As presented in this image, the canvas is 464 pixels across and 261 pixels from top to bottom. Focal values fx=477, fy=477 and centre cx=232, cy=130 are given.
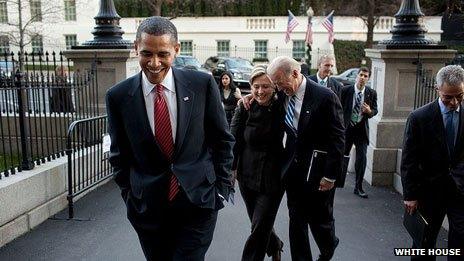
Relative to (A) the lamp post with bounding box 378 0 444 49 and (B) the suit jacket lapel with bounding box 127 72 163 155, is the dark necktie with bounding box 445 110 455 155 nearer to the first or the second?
(B) the suit jacket lapel with bounding box 127 72 163 155

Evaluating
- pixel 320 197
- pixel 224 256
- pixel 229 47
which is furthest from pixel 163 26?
pixel 229 47

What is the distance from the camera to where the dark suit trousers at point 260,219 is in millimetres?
4324

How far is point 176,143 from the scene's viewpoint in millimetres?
2912

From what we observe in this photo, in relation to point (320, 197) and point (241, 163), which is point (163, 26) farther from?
point (320, 197)

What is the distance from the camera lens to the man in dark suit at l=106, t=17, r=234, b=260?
2887 millimetres

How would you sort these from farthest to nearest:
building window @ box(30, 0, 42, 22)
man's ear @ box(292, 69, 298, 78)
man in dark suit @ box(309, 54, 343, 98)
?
building window @ box(30, 0, 42, 22) < man in dark suit @ box(309, 54, 343, 98) < man's ear @ box(292, 69, 298, 78)

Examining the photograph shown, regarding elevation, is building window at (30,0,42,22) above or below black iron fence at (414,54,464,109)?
above

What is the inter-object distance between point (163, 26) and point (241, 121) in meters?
1.86

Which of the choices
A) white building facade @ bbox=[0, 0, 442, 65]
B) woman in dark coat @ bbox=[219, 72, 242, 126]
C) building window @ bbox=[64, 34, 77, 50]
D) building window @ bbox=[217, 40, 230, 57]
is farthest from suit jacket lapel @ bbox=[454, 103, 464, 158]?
building window @ bbox=[64, 34, 77, 50]

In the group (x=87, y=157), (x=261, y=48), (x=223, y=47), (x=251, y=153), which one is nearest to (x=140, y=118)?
(x=251, y=153)

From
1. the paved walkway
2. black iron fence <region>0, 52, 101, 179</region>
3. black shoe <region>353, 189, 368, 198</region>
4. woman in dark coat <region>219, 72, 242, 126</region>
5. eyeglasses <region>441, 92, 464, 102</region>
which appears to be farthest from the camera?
woman in dark coat <region>219, 72, 242, 126</region>

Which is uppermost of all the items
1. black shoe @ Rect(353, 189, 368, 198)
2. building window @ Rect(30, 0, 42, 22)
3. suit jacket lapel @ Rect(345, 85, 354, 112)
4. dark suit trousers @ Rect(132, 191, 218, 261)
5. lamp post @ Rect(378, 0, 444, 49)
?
building window @ Rect(30, 0, 42, 22)

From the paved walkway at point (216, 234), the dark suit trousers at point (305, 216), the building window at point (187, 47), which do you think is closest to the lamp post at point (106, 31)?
the paved walkway at point (216, 234)

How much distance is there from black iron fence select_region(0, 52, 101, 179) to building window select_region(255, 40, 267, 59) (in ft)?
117
